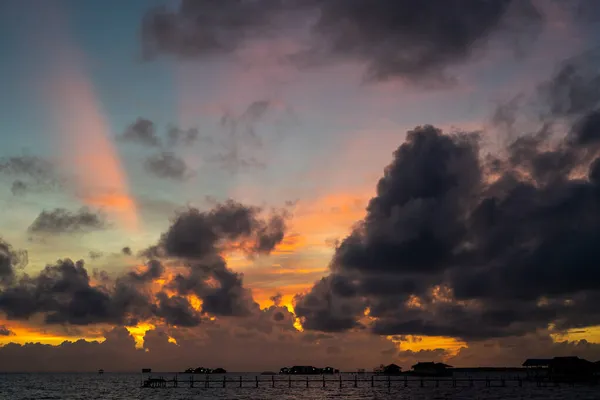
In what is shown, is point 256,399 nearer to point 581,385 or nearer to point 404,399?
point 404,399

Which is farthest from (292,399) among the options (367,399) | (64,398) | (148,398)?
(64,398)

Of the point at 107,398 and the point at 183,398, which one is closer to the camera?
the point at 183,398

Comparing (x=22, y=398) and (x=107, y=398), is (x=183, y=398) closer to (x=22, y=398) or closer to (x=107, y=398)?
(x=107, y=398)

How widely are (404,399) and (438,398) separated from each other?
23.1ft

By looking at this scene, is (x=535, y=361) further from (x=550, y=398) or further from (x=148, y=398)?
(x=148, y=398)

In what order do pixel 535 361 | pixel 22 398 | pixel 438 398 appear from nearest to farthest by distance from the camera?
pixel 438 398, pixel 22 398, pixel 535 361

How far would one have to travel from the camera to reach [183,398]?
468ft

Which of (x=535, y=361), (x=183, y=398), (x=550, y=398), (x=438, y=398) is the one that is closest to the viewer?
(x=550, y=398)

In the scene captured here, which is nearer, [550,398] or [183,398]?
[550,398]

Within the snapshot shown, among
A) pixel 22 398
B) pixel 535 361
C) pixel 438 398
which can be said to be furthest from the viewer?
pixel 535 361

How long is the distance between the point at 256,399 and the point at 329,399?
637 inches

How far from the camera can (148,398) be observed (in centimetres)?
14388

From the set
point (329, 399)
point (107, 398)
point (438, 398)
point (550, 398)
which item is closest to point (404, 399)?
point (438, 398)

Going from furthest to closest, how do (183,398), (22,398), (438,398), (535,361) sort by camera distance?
(535,361) < (22,398) < (183,398) < (438,398)
